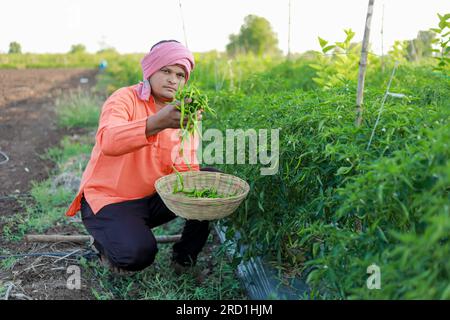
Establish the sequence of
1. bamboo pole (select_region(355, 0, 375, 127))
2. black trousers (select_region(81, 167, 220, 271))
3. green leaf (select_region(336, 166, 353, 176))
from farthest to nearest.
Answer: black trousers (select_region(81, 167, 220, 271)) → bamboo pole (select_region(355, 0, 375, 127)) → green leaf (select_region(336, 166, 353, 176))

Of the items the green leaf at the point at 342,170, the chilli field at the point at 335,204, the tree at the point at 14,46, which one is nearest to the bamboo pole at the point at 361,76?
the chilli field at the point at 335,204

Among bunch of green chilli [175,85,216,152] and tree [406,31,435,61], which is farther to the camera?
tree [406,31,435,61]

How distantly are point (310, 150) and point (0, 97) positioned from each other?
27.4 ft

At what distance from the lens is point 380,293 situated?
1.30m

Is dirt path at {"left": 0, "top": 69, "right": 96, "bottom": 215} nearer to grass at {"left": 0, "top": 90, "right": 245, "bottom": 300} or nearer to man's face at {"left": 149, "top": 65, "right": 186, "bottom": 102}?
grass at {"left": 0, "top": 90, "right": 245, "bottom": 300}

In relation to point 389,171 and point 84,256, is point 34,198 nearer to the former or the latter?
point 84,256

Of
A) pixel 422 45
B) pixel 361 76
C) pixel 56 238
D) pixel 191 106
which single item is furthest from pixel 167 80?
pixel 422 45

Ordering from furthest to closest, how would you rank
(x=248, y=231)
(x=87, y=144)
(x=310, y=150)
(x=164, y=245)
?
(x=87, y=144) → (x=164, y=245) → (x=248, y=231) → (x=310, y=150)

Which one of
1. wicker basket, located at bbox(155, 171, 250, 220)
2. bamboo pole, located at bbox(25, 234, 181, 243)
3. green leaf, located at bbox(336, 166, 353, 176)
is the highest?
green leaf, located at bbox(336, 166, 353, 176)

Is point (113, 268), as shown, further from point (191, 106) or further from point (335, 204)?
point (335, 204)

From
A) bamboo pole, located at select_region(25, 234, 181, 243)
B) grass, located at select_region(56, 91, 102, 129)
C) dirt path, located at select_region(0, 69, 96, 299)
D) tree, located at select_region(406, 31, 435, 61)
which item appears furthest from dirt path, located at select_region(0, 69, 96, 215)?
tree, located at select_region(406, 31, 435, 61)

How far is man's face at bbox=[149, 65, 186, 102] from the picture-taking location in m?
2.46

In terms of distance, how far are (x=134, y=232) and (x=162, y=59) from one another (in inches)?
37.7
